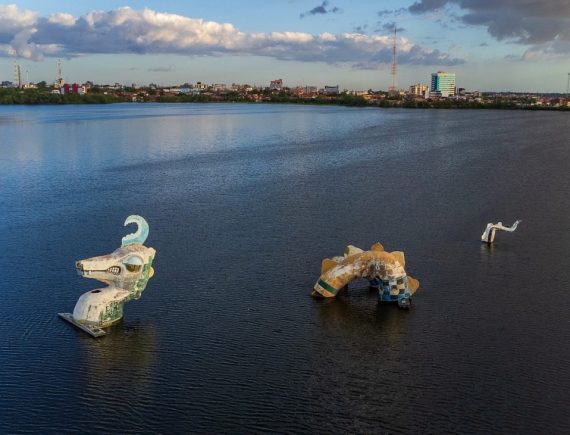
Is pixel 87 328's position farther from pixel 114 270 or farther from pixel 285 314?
pixel 285 314

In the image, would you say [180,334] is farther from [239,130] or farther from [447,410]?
[239,130]

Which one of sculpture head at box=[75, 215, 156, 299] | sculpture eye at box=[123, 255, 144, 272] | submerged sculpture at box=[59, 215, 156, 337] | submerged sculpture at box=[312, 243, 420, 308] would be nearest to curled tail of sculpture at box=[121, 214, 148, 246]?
sculpture head at box=[75, 215, 156, 299]

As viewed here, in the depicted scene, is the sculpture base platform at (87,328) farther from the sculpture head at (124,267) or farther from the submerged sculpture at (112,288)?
the sculpture head at (124,267)

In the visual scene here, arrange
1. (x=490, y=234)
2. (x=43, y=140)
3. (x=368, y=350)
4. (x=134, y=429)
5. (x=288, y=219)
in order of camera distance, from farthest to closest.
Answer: (x=43, y=140)
(x=288, y=219)
(x=490, y=234)
(x=368, y=350)
(x=134, y=429)

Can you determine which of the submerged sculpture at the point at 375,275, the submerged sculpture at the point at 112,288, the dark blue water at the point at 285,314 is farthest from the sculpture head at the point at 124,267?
the submerged sculpture at the point at 375,275

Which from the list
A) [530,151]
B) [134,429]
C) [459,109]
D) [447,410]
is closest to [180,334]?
[134,429]

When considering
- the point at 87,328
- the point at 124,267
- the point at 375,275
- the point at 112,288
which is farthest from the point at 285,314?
the point at 87,328

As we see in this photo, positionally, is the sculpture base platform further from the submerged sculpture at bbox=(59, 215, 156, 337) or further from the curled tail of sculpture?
the curled tail of sculpture
